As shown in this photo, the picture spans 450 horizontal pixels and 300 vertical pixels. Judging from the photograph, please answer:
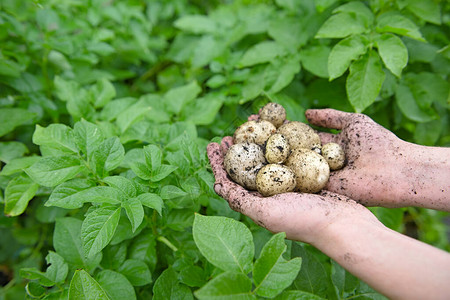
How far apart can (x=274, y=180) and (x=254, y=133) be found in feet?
1.59

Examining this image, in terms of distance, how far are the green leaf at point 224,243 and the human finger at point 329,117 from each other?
125cm

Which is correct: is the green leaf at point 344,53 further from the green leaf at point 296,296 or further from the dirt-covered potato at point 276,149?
the green leaf at point 296,296

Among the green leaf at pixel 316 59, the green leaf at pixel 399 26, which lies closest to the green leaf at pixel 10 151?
the green leaf at pixel 316 59

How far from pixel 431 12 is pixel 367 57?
0.70 m

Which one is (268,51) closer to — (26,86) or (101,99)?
(101,99)

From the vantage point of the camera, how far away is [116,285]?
5.83 feet

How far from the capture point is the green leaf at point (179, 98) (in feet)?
9.05

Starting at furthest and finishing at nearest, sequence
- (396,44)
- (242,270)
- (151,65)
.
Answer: (151,65)
(396,44)
(242,270)

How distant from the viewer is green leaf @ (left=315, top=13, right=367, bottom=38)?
2420mm

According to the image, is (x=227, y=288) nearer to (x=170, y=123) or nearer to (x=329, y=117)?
(x=329, y=117)

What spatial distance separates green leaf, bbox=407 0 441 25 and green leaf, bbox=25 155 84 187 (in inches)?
103

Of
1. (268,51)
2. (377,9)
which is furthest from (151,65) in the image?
(377,9)

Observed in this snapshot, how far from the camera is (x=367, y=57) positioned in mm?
2396


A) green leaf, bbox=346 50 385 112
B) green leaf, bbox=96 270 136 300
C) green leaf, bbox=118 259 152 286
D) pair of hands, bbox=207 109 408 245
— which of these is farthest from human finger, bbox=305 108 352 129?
green leaf, bbox=96 270 136 300
